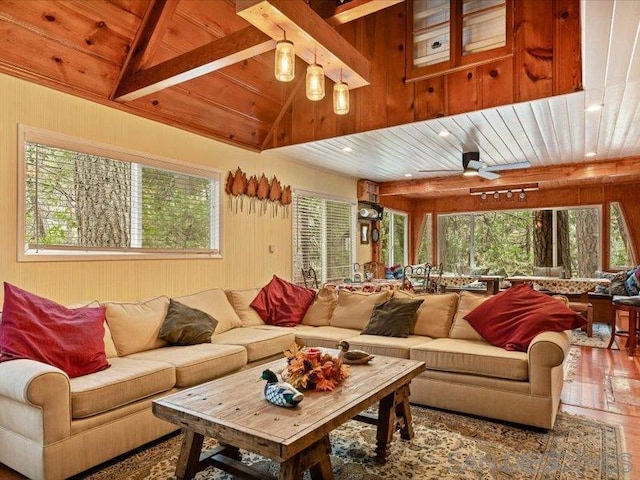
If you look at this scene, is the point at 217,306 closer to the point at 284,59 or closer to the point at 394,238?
the point at 284,59

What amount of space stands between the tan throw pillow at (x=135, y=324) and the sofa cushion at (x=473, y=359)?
2.10 meters

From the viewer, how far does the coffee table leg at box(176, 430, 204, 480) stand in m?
2.17

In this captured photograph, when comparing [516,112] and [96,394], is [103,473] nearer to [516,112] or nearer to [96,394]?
[96,394]

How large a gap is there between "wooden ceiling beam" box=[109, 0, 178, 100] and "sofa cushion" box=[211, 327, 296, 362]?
2349mm

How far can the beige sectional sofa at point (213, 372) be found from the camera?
222 cm

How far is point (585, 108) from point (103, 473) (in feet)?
15.2

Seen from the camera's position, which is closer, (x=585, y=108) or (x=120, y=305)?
(x=120, y=305)

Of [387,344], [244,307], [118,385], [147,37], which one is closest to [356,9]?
[147,37]

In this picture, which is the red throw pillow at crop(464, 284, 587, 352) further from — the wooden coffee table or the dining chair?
the dining chair

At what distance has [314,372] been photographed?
2.31 m

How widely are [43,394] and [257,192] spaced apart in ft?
11.2

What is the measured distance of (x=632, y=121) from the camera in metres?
4.25

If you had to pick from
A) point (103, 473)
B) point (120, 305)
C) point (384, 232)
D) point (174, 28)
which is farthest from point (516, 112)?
point (384, 232)

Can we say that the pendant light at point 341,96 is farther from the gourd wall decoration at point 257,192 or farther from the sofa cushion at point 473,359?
the gourd wall decoration at point 257,192
